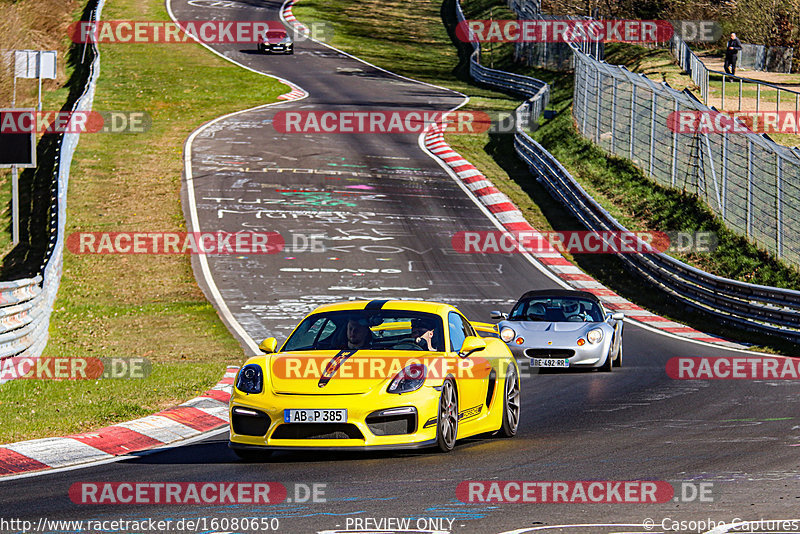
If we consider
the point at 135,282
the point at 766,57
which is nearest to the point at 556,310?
the point at 135,282

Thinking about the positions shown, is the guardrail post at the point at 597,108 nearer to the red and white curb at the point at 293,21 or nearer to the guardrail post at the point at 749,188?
the guardrail post at the point at 749,188

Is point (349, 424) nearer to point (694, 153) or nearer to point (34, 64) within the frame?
point (694, 153)

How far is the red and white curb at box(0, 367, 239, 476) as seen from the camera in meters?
10.1

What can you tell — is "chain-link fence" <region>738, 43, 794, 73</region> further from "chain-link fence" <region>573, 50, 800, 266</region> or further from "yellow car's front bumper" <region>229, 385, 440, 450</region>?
"yellow car's front bumper" <region>229, 385, 440, 450</region>

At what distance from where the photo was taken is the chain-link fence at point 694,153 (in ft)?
78.0

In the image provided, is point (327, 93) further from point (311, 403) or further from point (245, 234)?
point (311, 403)

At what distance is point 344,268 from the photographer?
1024 inches

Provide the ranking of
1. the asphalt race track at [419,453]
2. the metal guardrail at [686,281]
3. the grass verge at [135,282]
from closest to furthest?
the asphalt race track at [419,453], the grass verge at [135,282], the metal guardrail at [686,281]

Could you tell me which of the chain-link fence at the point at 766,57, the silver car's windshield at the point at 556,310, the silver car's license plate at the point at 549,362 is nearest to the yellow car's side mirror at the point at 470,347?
the silver car's license plate at the point at 549,362

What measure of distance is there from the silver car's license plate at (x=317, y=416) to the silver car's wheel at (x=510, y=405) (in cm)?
235

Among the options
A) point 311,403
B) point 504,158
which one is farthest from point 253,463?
point 504,158

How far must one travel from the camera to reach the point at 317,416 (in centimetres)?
940

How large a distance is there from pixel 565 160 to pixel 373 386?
28314 mm

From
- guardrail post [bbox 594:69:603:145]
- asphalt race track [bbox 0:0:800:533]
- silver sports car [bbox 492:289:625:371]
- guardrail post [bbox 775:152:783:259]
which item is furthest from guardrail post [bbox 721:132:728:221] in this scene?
guardrail post [bbox 594:69:603:145]
